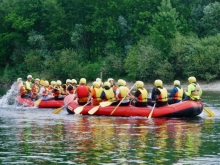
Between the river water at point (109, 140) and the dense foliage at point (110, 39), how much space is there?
1457 inches

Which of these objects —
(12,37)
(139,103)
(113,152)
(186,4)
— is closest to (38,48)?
(12,37)

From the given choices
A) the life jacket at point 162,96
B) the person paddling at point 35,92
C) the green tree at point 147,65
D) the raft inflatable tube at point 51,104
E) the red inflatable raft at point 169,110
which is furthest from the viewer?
the green tree at point 147,65

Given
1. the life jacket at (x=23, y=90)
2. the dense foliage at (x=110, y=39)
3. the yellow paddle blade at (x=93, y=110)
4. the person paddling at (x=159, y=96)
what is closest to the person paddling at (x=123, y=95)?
the yellow paddle blade at (x=93, y=110)

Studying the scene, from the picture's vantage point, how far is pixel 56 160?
1823 centimetres

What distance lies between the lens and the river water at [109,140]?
1847cm

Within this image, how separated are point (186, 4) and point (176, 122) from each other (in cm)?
6101

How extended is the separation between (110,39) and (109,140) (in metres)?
60.8

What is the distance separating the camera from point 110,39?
269 feet

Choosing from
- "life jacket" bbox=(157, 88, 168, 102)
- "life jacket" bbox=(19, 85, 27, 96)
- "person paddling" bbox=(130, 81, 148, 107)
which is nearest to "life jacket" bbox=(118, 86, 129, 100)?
"person paddling" bbox=(130, 81, 148, 107)

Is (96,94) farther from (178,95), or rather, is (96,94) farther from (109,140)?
(109,140)

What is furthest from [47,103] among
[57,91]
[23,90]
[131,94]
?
[131,94]

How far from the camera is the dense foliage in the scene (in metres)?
68.1

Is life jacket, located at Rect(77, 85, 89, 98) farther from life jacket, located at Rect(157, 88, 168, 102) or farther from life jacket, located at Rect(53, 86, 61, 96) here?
life jacket, located at Rect(53, 86, 61, 96)

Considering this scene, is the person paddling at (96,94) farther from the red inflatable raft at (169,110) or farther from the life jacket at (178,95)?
the life jacket at (178,95)
